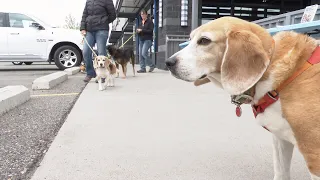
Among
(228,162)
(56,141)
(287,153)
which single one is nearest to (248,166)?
(228,162)

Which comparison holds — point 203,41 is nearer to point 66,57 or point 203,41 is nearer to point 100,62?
point 100,62

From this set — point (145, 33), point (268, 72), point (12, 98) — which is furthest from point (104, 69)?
point (268, 72)

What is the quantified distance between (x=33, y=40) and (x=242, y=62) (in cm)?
1028

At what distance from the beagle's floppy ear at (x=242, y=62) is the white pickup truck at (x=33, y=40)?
9.33 meters

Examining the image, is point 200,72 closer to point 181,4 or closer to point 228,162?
point 228,162

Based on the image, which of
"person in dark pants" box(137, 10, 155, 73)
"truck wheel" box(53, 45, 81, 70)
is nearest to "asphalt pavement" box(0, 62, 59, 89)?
"truck wheel" box(53, 45, 81, 70)

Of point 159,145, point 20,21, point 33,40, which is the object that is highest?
point 20,21

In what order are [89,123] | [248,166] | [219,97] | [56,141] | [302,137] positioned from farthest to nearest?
1. [219,97]
2. [89,123]
3. [56,141]
4. [248,166]
5. [302,137]

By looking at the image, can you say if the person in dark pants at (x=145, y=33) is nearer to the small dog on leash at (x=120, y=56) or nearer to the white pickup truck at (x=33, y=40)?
the small dog on leash at (x=120, y=56)

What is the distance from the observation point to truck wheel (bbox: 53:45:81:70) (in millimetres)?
10625

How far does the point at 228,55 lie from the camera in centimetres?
188

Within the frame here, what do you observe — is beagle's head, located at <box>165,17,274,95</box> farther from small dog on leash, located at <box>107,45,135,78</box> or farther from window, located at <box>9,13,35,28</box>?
window, located at <box>9,13,35,28</box>

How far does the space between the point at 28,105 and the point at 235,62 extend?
3.72 meters

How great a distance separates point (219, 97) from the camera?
210 inches
